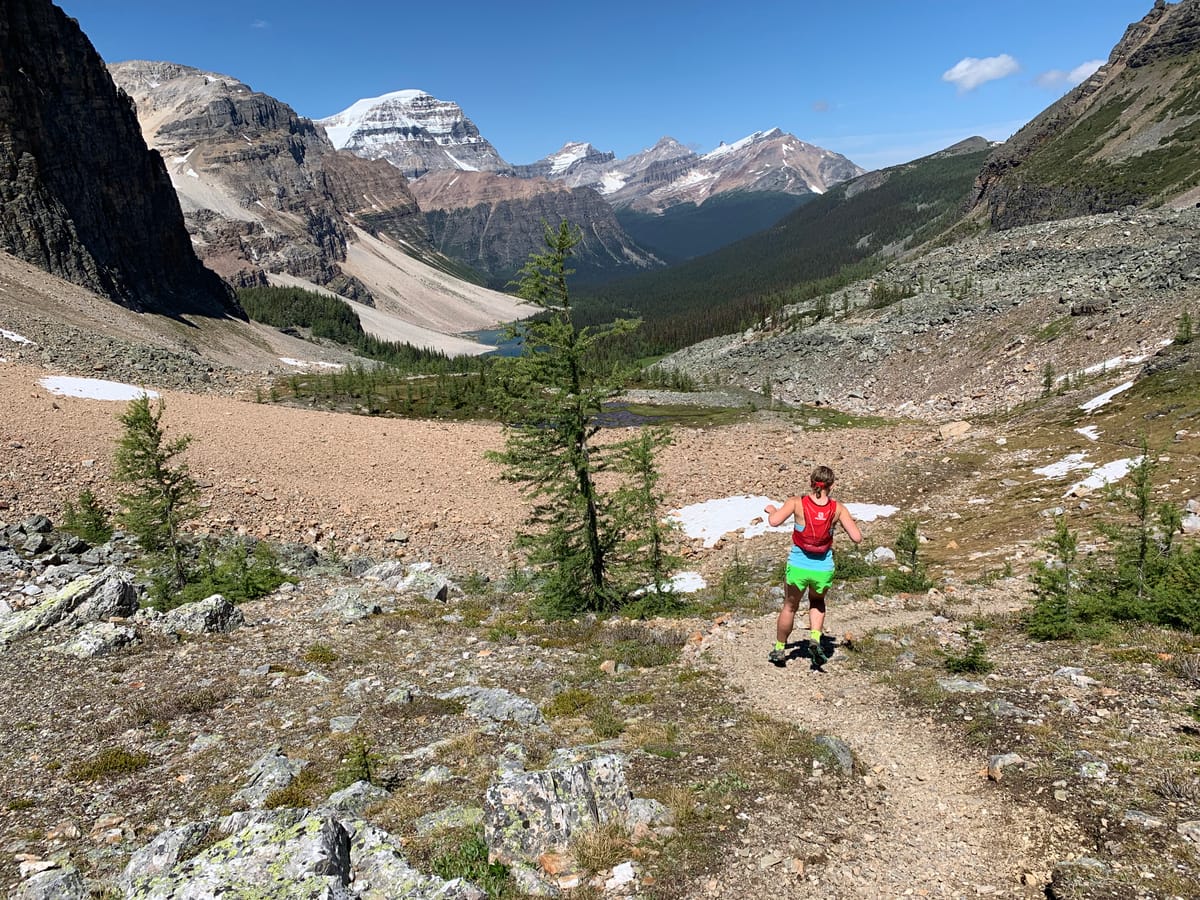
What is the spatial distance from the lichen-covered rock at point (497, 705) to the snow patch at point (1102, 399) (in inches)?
1192

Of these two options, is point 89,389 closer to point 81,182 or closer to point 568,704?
point 568,704

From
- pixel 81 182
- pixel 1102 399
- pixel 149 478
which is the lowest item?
pixel 1102 399

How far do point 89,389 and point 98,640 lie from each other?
33.3 m

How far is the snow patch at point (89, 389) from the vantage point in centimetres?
3591

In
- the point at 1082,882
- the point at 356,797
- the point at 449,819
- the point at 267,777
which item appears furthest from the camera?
the point at 267,777

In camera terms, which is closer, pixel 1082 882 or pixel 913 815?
pixel 1082 882

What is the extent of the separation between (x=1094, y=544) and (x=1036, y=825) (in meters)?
11.8

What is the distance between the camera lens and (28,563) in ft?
51.6

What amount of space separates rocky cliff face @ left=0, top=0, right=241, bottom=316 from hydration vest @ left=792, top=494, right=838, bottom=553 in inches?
4090

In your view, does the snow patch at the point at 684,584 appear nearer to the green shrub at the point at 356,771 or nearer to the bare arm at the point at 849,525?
the bare arm at the point at 849,525

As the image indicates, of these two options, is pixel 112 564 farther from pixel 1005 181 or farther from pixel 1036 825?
pixel 1005 181

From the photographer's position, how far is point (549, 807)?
650 centimetres

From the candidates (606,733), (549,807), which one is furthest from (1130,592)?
(549,807)

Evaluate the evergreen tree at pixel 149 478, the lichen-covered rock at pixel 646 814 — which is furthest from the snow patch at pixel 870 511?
the evergreen tree at pixel 149 478
